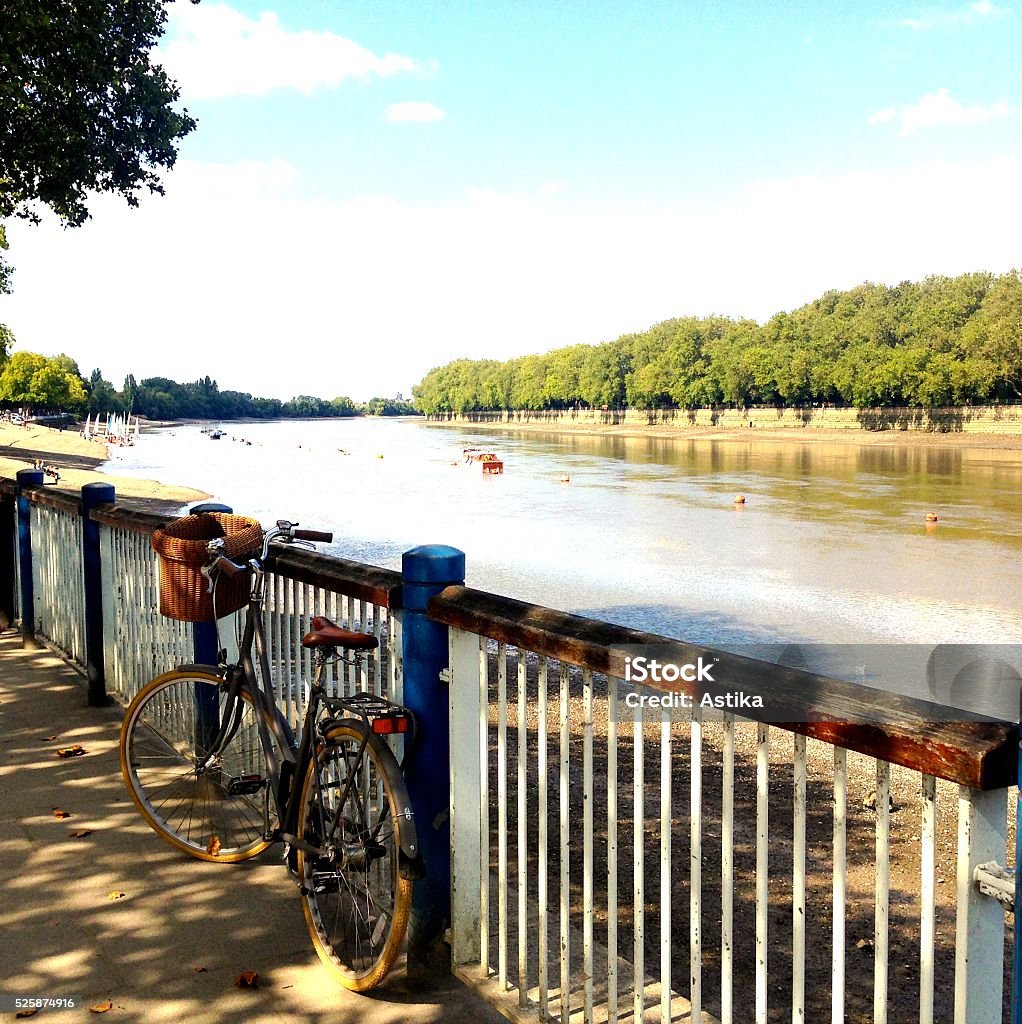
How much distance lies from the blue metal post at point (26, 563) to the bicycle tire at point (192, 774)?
155 inches

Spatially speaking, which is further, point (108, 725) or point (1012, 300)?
point (1012, 300)

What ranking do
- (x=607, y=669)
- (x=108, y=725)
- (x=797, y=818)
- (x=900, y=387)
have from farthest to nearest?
(x=900, y=387), (x=108, y=725), (x=607, y=669), (x=797, y=818)

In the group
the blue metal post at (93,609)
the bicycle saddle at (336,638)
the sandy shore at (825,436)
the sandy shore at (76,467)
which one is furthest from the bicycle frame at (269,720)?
the sandy shore at (825,436)

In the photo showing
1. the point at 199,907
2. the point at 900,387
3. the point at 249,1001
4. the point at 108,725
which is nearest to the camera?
the point at 249,1001

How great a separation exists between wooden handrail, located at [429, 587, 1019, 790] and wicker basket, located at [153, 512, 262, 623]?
149cm

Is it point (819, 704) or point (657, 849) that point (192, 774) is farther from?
point (819, 704)

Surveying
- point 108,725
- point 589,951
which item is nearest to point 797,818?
point 589,951

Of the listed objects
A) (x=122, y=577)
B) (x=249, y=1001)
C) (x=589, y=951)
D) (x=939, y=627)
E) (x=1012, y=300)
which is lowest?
(x=939, y=627)

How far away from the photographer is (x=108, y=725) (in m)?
6.51

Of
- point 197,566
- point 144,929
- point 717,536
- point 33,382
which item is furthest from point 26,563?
point 33,382

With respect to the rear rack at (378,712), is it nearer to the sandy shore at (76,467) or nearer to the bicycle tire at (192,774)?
the bicycle tire at (192,774)

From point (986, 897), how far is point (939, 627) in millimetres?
16762

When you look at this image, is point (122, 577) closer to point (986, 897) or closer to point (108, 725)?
point (108, 725)

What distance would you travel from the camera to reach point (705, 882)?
6.11 meters
